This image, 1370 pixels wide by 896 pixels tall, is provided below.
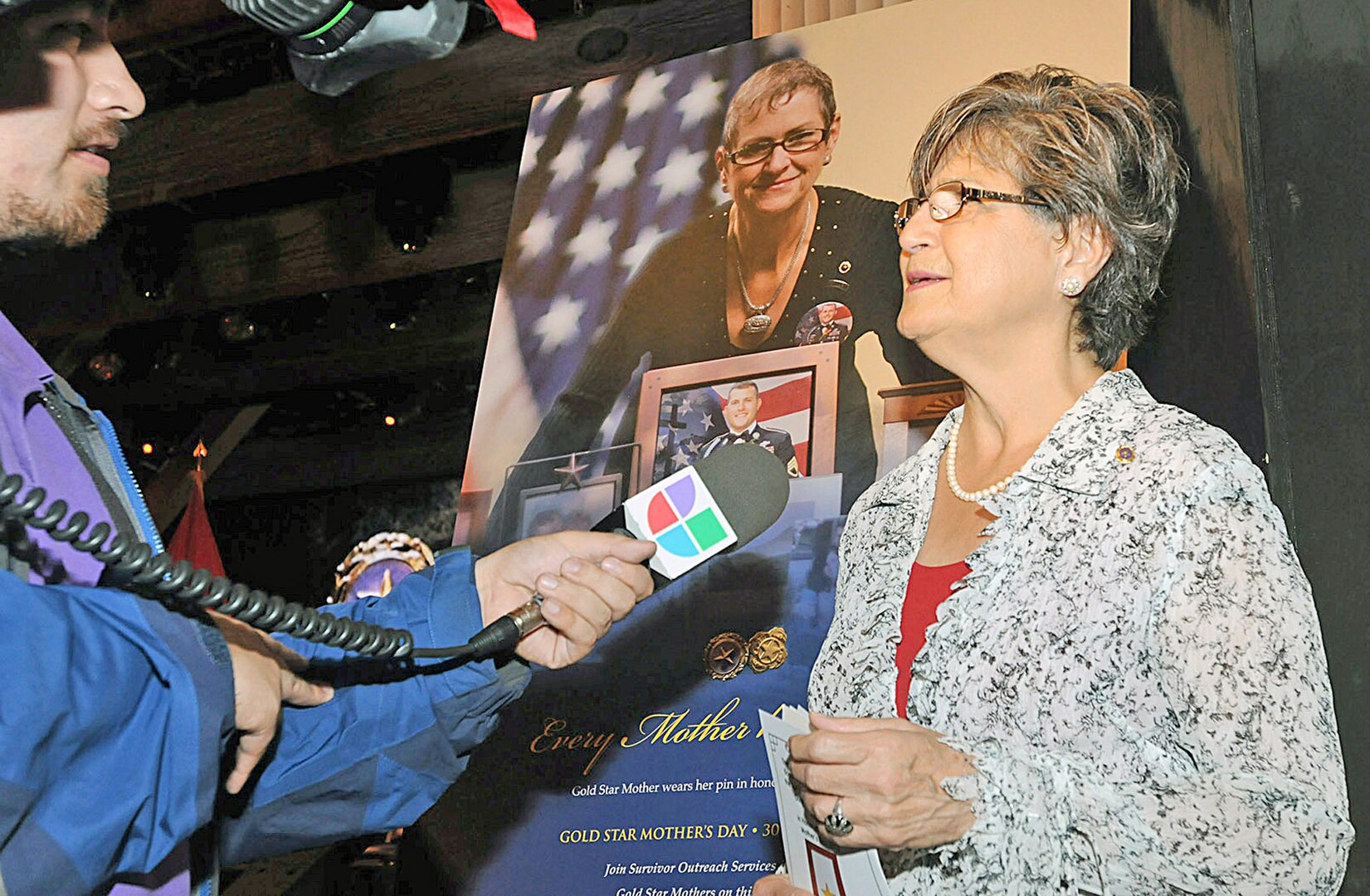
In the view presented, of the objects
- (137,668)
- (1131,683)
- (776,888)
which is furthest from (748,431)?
(137,668)

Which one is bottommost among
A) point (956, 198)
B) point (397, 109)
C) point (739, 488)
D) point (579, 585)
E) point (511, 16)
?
point (579, 585)

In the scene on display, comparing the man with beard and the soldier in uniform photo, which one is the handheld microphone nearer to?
the man with beard

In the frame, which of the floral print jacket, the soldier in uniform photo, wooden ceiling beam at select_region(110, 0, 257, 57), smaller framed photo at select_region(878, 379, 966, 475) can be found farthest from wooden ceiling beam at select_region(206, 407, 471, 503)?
the floral print jacket

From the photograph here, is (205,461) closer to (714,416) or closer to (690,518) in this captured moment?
(714,416)

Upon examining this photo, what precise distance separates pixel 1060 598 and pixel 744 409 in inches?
35.5

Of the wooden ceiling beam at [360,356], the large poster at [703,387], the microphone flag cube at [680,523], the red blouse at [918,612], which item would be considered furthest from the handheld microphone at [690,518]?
the wooden ceiling beam at [360,356]

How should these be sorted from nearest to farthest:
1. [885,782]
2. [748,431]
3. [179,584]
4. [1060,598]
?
[179,584] → [885,782] → [1060,598] → [748,431]

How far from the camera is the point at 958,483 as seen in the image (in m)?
1.76

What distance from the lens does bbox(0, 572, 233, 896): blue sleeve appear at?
871 millimetres

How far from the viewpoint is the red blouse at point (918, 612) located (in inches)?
64.1

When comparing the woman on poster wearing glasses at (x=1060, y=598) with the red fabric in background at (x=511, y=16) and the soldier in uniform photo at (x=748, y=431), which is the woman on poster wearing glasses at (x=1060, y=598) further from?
the red fabric in background at (x=511, y=16)

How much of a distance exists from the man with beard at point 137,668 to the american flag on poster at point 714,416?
816 millimetres

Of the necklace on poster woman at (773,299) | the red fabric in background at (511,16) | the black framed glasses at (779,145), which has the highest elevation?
the black framed glasses at (779,145)

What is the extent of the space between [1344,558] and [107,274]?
4.41 m
